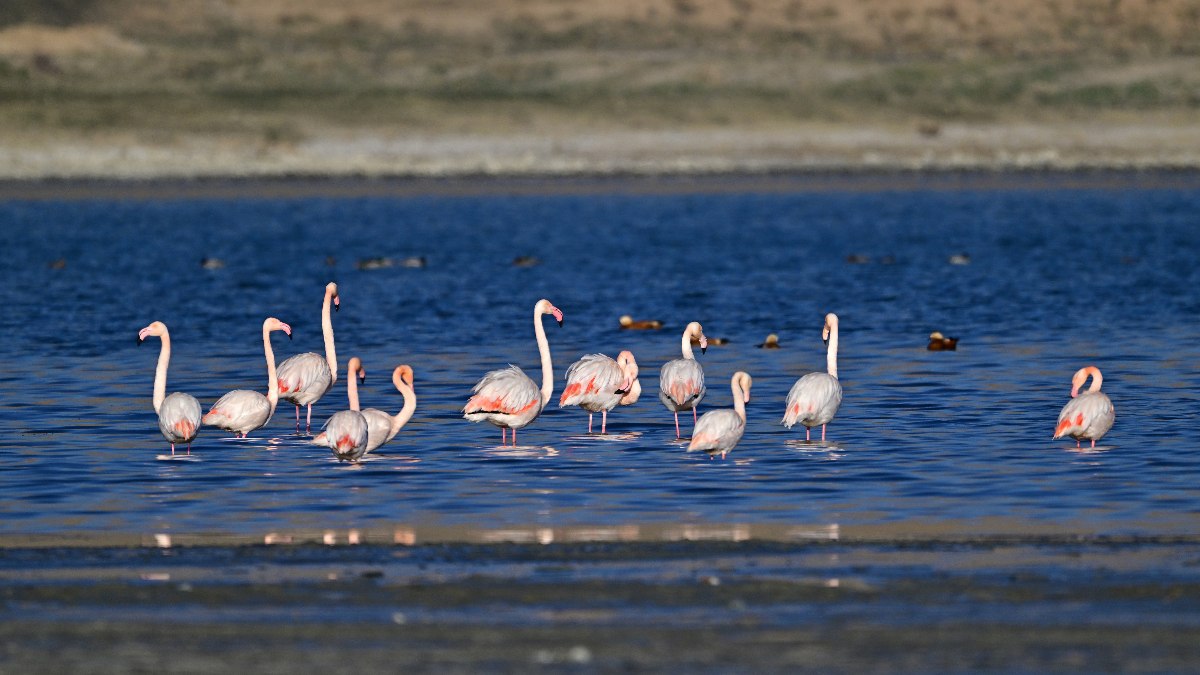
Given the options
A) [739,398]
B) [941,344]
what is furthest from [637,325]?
[739,398]

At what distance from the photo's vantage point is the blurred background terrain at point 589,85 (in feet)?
314

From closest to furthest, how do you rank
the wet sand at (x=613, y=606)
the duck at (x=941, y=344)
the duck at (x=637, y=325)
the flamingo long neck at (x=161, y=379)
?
the wet sand at (x=613, y=606)
the flamingo long neck at (x=161, y=379)
the duck at (x=941, y=344)
the duck at (x=637, y=325)

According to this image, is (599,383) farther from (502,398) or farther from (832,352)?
(832,352)

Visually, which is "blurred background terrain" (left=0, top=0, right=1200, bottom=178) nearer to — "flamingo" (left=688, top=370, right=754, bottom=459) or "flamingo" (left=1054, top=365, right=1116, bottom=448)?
"flamingo" (left=1054, top=365, right=1116, bottom=448)

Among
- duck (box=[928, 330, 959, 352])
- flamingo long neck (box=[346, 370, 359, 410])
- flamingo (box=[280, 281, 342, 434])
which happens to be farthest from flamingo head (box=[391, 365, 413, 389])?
duck (box=[928, 330, 959, 352])

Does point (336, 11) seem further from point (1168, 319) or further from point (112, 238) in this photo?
point (1168, 319)

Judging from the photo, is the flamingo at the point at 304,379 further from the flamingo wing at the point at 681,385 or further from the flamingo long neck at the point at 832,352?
the flamingo long neck at the point at 832,352

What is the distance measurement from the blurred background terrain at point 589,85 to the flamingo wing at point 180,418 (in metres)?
77.5

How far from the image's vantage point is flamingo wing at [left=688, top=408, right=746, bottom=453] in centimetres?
1614

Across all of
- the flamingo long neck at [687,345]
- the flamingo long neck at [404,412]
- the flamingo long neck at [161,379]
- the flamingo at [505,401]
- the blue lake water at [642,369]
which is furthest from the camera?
the flamingo long neck at [687,345]

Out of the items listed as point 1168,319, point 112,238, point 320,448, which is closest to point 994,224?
point 112,238

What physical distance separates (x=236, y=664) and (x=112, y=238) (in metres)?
48.3

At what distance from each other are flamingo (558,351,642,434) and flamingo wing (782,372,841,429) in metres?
1.72

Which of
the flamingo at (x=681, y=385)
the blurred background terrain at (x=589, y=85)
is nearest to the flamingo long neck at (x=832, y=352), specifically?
the flamingo at (x=681, y=385)
